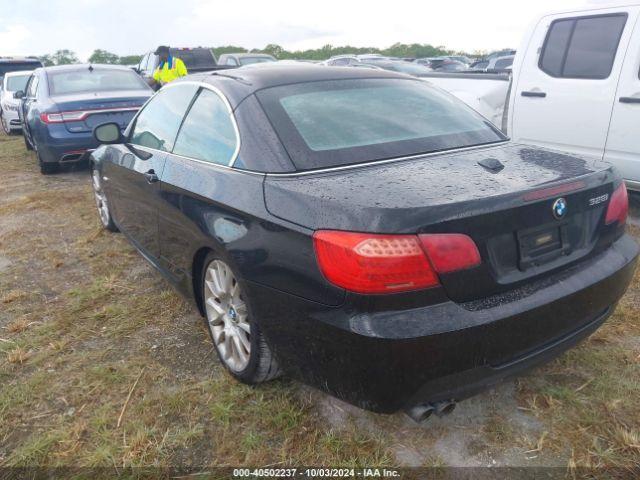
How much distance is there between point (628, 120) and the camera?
181 inches

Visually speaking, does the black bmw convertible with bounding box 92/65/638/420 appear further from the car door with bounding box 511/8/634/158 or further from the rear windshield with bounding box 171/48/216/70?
the rear windshield with bounding box 171/48/216/70

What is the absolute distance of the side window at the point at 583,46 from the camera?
15.6 feet

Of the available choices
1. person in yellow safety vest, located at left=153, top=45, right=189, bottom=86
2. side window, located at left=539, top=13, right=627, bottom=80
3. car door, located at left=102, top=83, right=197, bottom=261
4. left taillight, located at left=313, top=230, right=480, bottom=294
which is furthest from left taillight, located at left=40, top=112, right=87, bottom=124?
left taillight, located at left=313, top=230, right=480, bottom=294

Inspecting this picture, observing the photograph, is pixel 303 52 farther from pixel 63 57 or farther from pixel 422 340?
pixel 422 340

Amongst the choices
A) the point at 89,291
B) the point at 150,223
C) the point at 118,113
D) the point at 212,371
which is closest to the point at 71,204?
the point at 118,113

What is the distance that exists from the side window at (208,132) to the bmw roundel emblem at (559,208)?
140 centimetres

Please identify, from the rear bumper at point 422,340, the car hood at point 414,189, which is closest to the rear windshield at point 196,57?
the car hood at point 414,189

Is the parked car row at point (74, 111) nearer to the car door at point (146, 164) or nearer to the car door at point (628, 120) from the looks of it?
the car door at point (146, 164)

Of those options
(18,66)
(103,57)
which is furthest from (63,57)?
(18,66)

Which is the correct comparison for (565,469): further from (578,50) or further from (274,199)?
(578,50)

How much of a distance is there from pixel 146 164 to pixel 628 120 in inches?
154

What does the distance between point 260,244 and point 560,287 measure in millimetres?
1187

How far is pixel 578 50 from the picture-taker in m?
5.00

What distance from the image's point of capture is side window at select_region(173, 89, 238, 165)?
263 centimetres
